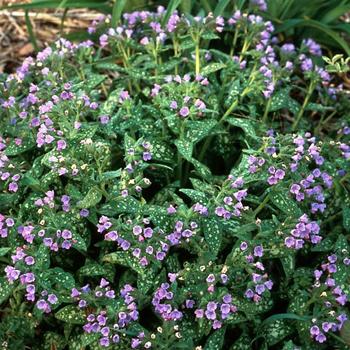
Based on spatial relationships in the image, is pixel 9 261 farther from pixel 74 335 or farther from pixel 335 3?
pixel 335 3

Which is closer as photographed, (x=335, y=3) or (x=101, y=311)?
(x=101, y=311)

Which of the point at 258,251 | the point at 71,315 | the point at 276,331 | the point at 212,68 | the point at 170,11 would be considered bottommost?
the point at 276,331

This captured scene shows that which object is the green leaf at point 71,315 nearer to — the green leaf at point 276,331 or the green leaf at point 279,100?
the green leaf at point 276,331

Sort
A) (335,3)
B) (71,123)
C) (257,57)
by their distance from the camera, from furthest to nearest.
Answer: (335,3) < (257,57) < (71,123)

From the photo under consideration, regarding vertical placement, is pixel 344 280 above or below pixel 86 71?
below

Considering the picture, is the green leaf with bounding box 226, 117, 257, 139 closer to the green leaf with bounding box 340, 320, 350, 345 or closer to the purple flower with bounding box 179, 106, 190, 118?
the purple flower with bounding box 179, 106, 190, 118

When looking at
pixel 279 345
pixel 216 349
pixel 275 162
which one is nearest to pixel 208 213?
pixel 275 162

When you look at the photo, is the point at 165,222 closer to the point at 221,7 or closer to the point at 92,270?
the point at 92,270

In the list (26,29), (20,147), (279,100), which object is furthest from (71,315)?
(26,29)
